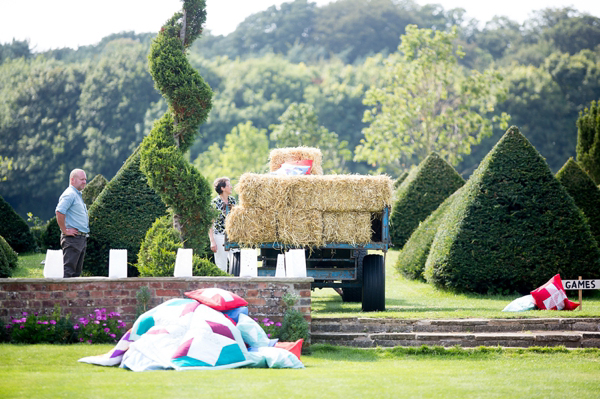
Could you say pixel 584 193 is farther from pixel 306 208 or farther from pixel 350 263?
pixel 306 208

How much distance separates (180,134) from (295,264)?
3.69 metres

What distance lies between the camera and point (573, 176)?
564 inches

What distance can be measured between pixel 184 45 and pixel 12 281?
16.9 feet

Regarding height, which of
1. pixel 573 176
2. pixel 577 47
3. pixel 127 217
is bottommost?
pixel 127 217

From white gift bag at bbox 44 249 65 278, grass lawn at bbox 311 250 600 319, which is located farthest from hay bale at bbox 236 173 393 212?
white gift bag at bbox 44 249 65 278

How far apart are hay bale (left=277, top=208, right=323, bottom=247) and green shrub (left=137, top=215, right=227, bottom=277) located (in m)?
1.02

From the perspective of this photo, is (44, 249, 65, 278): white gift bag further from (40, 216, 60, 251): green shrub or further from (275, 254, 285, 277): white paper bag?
(40, 216, 60, 251): green shrub

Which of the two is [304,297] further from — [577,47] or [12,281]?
[577,47]

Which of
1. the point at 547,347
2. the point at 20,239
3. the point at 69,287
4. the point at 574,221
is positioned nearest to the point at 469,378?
the point at 547,347

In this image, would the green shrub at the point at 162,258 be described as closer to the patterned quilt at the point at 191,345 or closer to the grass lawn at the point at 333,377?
the grass lawn at the point at 333,377

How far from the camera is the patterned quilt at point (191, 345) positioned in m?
6.52

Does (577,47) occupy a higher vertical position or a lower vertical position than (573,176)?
higher

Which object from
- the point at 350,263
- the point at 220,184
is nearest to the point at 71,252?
the point at 220,184

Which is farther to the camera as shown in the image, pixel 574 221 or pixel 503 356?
pixel 574 221
